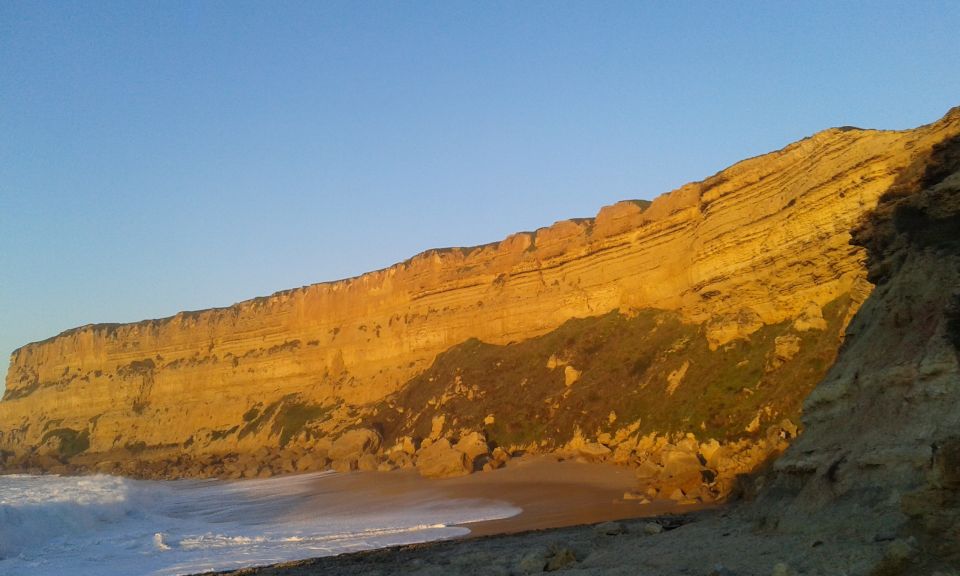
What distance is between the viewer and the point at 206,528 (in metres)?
22.6

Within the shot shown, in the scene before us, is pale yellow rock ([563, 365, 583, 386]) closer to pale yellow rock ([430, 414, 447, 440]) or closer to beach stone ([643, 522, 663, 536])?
pale yellow rock ([430, 414, 447, 440])

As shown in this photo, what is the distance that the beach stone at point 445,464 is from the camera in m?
28.9

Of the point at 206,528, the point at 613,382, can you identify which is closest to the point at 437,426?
the point at 613,382

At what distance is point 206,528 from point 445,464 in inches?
404

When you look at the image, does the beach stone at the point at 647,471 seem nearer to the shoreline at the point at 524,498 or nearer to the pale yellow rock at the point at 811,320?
the shoreline at the point at 524,498

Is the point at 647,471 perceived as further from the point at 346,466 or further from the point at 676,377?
the point at 346,466

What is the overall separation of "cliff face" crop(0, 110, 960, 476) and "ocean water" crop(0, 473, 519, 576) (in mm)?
9651

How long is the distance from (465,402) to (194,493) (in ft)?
51.7

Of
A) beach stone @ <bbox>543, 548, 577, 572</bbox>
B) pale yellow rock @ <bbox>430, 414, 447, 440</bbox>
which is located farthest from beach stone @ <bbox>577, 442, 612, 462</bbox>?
beach stone @ <bbox>543, 548, 577, 572</bbox>

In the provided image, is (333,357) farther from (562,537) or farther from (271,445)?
(562,537)

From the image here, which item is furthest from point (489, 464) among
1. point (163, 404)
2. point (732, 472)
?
point (163, 404)

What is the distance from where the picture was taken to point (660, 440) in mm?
23516

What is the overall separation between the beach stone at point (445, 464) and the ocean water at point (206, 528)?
10.2 feet

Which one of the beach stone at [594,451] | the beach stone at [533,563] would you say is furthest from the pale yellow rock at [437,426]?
the beach stone at [533,563]
